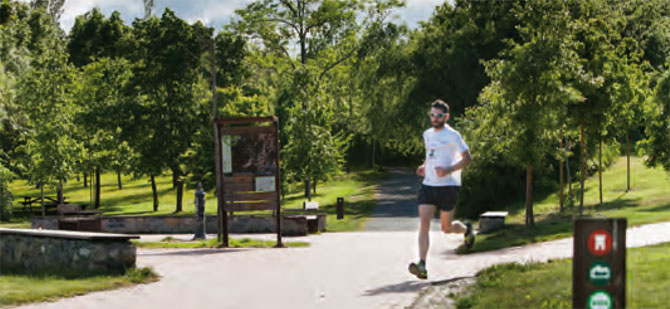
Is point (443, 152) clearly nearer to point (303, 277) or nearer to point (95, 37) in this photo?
point (303, 277)

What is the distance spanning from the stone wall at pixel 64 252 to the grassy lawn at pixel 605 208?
6.36 m

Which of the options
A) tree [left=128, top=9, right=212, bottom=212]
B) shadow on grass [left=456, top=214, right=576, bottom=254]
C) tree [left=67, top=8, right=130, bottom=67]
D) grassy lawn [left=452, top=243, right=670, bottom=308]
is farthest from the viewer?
tree [left=67, top=8, right=130, bottom=67]

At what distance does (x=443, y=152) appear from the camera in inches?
362

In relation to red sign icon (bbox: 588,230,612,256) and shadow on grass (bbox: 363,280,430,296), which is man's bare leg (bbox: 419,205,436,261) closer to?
shadow on grass (bbox: 363,280,430,296)

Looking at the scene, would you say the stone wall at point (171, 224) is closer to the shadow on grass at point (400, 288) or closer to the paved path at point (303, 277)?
the paved path at point (303, 277)

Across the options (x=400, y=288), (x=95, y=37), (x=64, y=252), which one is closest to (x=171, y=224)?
(x=64, y=252)

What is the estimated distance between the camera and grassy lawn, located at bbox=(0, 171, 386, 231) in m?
42.7

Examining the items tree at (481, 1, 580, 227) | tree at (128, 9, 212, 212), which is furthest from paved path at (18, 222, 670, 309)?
tree at (128, 9, 212, 212)

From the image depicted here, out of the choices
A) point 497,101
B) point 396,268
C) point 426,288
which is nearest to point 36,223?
point 497,101

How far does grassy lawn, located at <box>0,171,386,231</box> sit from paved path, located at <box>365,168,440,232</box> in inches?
27.2

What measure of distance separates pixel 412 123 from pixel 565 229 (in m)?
27.2

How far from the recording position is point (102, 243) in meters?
12.8

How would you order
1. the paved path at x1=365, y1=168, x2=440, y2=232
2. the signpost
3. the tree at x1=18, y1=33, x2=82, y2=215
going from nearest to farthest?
the signpost, the paved path at x1=365, y1=168, x2=440, y2=232, the tree at x1=18, y1=33, x2=82, y2=215

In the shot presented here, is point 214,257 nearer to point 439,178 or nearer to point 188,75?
point 439,178
